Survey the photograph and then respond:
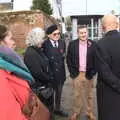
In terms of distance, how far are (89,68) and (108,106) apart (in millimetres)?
2669

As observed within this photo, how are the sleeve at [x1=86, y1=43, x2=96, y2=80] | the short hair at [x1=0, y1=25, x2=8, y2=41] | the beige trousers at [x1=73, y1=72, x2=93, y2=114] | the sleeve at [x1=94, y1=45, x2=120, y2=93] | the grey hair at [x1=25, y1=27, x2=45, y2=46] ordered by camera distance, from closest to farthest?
the short hair at [x1=0, y1=25, x2=8, y2=41]
the sleeve at [x1=94, y1=45, x2=120, y2=93]
the grey hair at [x1=25, y1=27, x2=45, y2=46]
the sleeve at [x1=86, y1=43, x2=96, y2=80]
the beige trousers at [x1=73, y1=72, x2=93, y2=114]

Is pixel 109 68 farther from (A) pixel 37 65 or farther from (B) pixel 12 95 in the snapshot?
(A) pixel 37 65

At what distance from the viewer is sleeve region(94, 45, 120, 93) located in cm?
580

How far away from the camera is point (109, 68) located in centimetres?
582

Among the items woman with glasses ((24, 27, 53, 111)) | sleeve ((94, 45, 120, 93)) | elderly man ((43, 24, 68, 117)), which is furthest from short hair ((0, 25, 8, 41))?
elderly man ((43, 24, 68, 117))

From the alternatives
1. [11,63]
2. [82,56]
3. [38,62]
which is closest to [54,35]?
[82,56]

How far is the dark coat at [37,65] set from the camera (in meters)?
7.49

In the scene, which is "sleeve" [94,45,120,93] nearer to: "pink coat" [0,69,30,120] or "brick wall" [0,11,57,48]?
"pink coat" [0,69,30,120]

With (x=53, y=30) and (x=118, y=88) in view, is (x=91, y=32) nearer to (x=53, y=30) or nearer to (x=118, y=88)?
(x=53, y=30)

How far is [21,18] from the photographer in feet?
76.0

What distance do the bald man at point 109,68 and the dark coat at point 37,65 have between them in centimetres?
164

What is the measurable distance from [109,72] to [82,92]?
3.13 meters

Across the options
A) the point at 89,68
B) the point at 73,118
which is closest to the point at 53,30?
the point at 89,68

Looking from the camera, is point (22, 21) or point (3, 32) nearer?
point (3, 32)
